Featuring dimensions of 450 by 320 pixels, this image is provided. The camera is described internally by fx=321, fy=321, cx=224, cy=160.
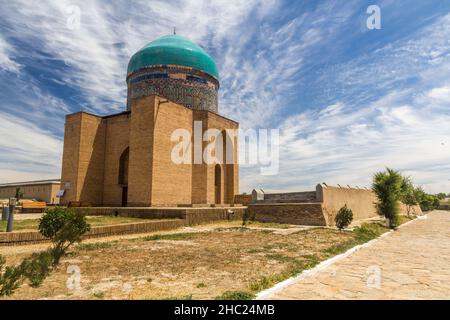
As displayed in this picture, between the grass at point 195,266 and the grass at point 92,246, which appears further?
the grass at point 92,246

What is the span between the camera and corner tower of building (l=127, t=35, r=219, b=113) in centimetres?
2136

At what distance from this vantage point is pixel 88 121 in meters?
19.2

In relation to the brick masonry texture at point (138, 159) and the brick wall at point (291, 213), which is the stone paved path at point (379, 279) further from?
the brick masonry texture at point (138, 159)

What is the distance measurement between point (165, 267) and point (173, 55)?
61.6 feet

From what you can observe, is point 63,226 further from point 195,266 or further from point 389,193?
point 389,193

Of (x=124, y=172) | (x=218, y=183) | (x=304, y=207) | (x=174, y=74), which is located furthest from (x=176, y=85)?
(x=304, y=207)

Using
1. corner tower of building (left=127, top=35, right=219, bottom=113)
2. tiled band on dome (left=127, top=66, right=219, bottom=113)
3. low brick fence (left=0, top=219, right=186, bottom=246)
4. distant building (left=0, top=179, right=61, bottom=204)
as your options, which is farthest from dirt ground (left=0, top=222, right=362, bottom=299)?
distant building (left=0, top=179, right=61, bottom=204)

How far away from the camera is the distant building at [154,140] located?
667 inches

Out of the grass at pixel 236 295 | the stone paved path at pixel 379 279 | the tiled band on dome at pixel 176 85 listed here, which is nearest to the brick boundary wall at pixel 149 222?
the grass at pixel 236 295

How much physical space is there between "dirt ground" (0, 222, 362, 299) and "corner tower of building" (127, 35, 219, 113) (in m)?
14.5

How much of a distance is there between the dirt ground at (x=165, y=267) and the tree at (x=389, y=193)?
33.9 ft
